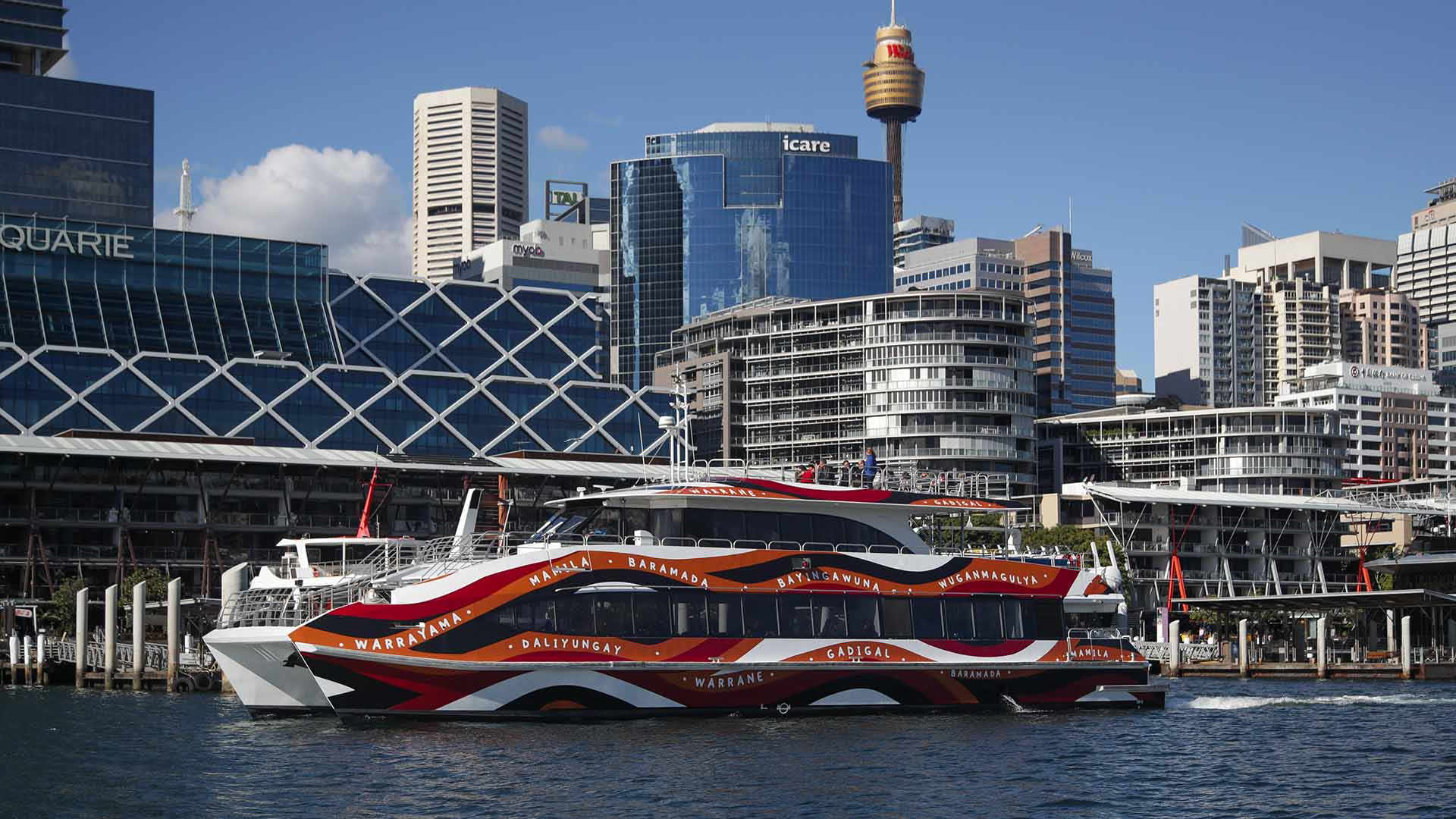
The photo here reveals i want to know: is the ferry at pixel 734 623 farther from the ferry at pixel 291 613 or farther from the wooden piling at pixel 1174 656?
the wooden piling at pixel 1174 656

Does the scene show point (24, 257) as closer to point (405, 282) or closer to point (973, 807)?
point (405, 282)

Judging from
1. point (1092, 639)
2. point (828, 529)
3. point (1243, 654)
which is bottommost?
point (1243, 654)

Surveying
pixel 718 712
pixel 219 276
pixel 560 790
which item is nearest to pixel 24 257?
pixel 219 276

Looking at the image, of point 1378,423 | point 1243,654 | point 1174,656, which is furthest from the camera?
point 1378,423

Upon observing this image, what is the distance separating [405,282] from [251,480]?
43.4 meters

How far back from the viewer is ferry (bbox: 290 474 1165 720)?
37.5 meters

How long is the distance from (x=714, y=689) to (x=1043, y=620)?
9369 mm

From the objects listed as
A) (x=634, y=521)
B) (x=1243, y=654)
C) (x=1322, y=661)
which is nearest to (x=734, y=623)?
(x=634, y=521)

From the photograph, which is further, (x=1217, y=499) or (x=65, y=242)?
(x=65, y=242)

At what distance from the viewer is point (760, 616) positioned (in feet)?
134

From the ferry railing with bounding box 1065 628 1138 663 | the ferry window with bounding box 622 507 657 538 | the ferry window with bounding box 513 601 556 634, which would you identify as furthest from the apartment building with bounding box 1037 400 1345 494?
the ferry window with bounding box 513 601 556 634

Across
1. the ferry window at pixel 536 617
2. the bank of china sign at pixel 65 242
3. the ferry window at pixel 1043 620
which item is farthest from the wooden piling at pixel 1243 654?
the bank of china sign at pixel 65 242

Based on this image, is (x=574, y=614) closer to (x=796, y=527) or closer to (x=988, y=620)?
(x=796, y=527)

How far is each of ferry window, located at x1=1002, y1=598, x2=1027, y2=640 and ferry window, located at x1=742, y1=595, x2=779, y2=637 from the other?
6.46 meters
